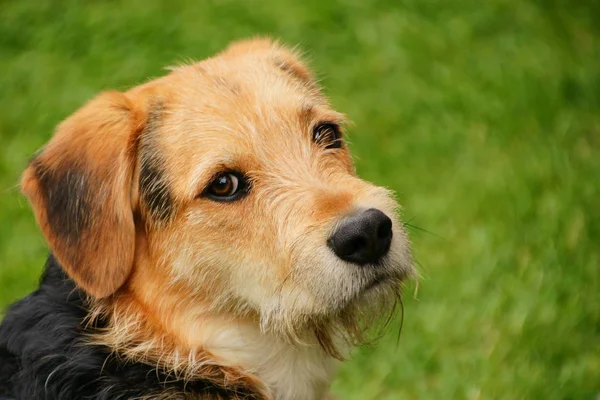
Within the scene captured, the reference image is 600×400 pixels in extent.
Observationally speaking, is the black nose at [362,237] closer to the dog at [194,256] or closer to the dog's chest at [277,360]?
the dog at [194,256]

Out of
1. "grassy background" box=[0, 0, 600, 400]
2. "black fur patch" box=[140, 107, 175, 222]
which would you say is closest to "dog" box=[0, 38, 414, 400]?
"black fur patch" box=[140, 107, 175, 222]

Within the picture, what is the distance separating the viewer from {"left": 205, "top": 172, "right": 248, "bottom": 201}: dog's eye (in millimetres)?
4156

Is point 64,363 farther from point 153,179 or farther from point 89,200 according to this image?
point 153,179

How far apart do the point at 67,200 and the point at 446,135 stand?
214 inches

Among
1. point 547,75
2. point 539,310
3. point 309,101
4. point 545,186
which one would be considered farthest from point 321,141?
point 547,75

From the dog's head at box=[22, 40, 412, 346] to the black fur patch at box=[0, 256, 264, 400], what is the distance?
0.27 metres

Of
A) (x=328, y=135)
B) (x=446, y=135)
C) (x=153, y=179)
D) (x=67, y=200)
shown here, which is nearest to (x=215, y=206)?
(x=153, y=179)

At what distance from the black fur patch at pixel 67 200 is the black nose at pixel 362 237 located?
50.6 inches

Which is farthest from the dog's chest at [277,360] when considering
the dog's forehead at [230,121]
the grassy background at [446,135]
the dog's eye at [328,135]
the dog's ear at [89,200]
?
the grassy background at [446,135]

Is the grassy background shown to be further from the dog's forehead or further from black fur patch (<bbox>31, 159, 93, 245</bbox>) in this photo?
the dog's forehead

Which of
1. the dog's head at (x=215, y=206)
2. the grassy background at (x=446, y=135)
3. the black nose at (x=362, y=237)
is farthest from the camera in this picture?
the grassy background at (x=446, y=135)

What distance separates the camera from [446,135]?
28.6 ft

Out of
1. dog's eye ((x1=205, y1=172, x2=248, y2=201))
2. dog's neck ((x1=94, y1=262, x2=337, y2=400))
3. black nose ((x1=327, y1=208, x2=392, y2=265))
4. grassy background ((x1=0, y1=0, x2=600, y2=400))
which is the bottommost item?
grassy background ((x1=0, y1=0, x2=600, y2=400))

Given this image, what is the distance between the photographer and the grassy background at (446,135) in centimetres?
627
